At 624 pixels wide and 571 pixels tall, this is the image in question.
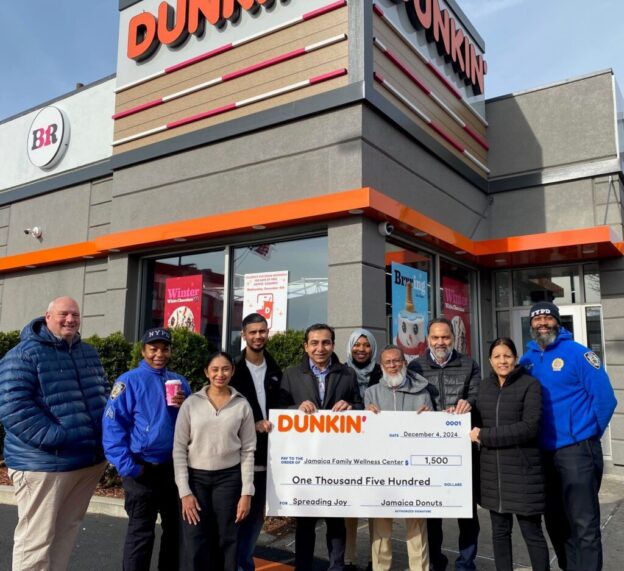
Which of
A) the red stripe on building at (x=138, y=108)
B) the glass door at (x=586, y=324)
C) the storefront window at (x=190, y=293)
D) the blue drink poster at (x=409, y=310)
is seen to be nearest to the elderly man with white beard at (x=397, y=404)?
the blue drink poster at (x=409, y=310)

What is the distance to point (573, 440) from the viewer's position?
3.75 meters

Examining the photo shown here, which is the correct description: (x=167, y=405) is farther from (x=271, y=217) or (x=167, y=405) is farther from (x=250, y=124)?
(x=250, y=124)

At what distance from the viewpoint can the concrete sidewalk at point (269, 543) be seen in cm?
443

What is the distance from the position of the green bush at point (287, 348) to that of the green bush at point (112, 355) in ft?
6.91

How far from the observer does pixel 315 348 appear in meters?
3.97

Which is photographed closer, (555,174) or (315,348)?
(315,348)

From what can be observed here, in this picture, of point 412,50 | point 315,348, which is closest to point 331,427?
point 315,348

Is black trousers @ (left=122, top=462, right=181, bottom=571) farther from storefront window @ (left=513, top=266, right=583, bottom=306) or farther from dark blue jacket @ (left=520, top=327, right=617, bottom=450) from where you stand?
storefront window @ (left=513, top=266, right=583, bottom=306)

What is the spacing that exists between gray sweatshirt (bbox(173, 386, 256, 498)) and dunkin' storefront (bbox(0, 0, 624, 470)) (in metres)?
2.94

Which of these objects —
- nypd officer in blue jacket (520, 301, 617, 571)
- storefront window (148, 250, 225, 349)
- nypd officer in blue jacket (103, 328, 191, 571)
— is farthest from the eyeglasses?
storefront window (148, 250, 225, 349)

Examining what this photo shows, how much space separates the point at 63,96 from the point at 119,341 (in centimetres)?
646

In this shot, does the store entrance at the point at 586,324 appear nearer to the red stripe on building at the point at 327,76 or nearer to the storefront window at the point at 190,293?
the red stripe on building at the point at 327,76

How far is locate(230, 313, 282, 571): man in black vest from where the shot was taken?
12.8 ft

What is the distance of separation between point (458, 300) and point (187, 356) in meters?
4.73
